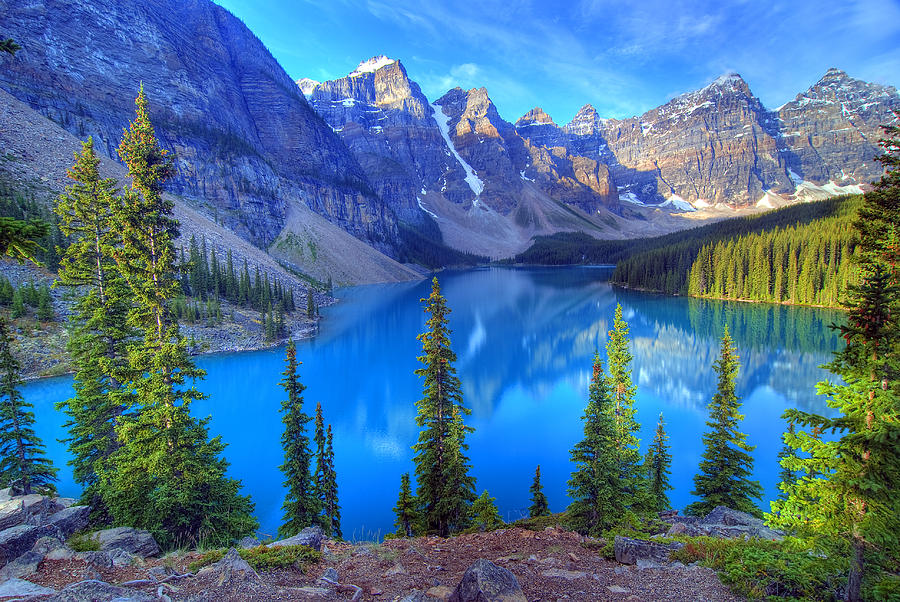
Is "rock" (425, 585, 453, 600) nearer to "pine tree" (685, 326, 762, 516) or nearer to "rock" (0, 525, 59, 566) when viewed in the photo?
"rock" (0, 525, 59, 566)

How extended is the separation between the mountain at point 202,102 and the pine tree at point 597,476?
116008 millimetres

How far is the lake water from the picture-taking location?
2266 cm

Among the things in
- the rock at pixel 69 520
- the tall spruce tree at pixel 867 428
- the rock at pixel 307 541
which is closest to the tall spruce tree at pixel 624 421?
the tall spruce tree at pixel 867 428

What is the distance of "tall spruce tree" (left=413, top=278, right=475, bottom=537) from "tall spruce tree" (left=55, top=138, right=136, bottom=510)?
11479mm

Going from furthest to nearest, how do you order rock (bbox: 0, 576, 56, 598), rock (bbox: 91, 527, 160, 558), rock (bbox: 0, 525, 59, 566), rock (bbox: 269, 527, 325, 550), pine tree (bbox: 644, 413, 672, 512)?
pine tree (bbox: 644, 413, 672, 512) → rock (bbox: 269, 527, 325, 550) → rock (bbox: 91, 527, 160, 558) → rock (bbox: 0, 525, 59, 566) → rock (bbox: 0, 576, 56, 598)

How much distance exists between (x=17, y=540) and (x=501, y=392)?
104 feet

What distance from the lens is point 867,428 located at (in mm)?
5805

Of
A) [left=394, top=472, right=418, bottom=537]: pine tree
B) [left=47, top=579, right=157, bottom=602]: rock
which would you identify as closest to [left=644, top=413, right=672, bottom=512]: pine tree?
[left=394, top=472, right=418, bottom=537]: pine tree

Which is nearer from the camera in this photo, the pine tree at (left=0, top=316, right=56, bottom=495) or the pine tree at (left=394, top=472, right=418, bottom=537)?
the pine tree at (left=0, top=316, right=56, bottom=495)

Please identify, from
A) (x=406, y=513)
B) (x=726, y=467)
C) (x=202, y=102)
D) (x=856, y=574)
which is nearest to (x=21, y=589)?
(x=856, y=574)

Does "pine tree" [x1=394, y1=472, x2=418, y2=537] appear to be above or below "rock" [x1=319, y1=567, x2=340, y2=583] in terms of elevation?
below

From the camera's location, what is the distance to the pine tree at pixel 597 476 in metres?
14.1

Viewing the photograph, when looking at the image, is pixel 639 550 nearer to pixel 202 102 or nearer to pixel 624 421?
pixel 624 421

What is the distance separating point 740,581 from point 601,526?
26.7 feet
